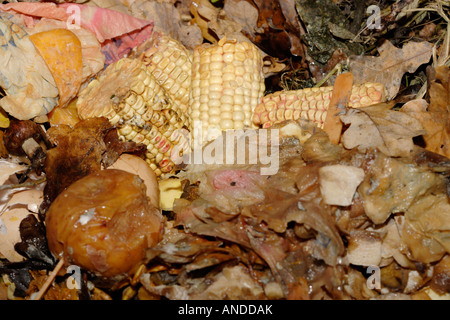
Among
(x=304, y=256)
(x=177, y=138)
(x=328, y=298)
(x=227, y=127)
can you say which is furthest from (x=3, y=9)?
(x=328, y=298)

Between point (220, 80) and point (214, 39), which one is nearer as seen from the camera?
point (220, 80)

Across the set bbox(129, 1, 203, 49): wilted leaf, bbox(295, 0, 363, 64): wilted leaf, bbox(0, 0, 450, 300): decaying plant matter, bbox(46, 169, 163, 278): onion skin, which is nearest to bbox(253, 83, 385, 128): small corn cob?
bbox(0, 0, 450, 300): decaying plant matter

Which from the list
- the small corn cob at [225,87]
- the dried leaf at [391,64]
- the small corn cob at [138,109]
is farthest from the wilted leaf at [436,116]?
the small corn cob at [138,109]

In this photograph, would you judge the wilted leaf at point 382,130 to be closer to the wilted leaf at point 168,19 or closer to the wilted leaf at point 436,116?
the wilted leaf at point 436,116

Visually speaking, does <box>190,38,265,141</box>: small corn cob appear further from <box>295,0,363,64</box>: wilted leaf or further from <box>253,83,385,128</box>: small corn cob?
<box>295,0,363,64</box>: wilted leaf

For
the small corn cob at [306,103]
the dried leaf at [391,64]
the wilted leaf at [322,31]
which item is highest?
the wilted leaf at [322,31]
